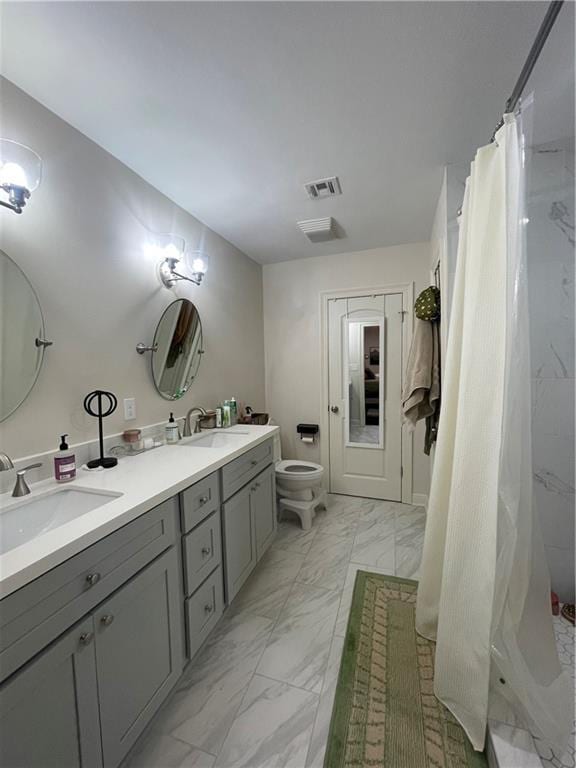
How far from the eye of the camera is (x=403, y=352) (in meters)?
2.78

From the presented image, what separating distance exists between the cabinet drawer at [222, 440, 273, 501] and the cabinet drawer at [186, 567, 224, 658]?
37 centimetres

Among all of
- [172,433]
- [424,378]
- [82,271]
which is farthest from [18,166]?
[424,378]

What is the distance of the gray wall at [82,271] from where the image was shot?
118cm

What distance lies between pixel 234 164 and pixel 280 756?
250cm

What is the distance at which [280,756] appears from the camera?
1043mm

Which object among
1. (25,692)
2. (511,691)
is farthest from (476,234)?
(25,692)

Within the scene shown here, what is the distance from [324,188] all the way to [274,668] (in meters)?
2.48

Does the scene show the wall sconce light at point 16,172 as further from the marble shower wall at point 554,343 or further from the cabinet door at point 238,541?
the marble shower wall at point 554,343

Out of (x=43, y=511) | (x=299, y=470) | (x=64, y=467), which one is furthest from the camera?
(x=299, y=470)

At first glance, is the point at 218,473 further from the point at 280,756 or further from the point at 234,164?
the point at 234,164

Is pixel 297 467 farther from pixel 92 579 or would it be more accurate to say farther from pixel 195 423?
pixel 92 579

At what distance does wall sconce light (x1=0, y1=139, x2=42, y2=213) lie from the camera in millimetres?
1039

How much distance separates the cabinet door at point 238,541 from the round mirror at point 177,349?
78cm

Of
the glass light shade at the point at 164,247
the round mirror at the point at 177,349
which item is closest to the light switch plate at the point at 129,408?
the round mirror at the point at 177,349
